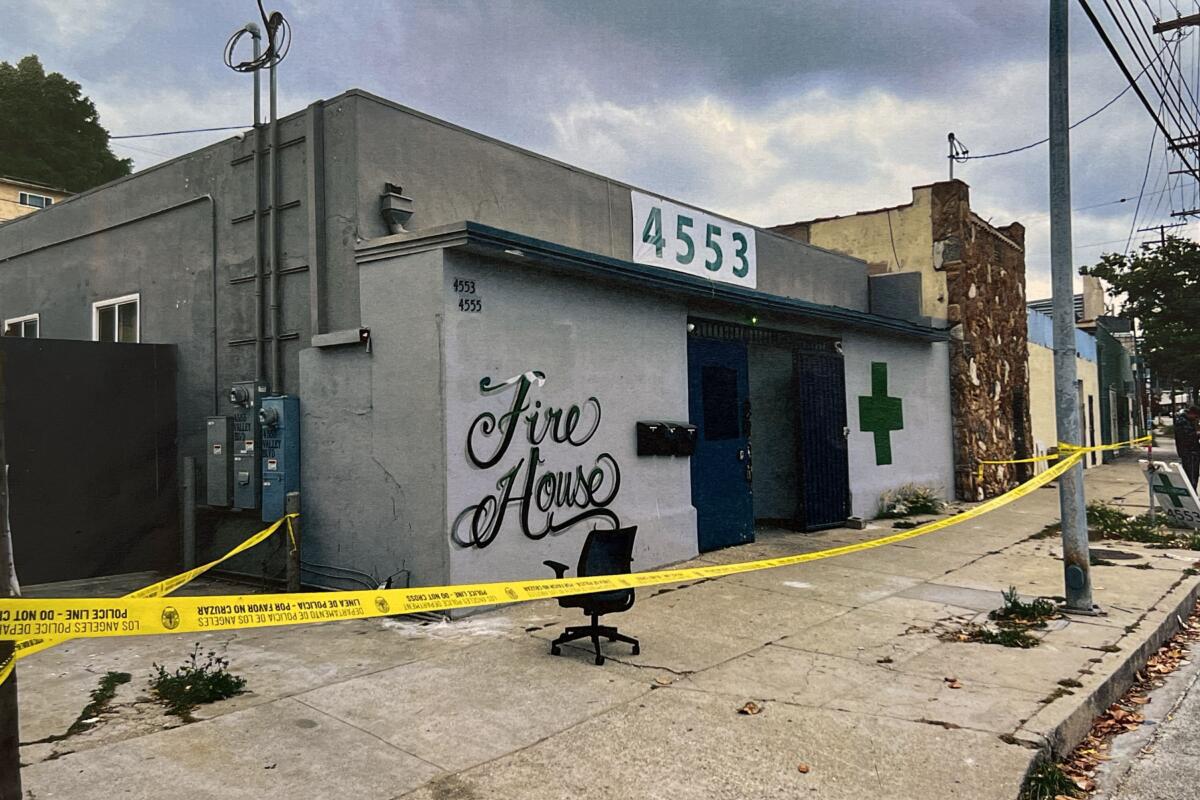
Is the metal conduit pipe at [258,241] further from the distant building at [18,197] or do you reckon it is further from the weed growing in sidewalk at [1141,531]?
the distant building at [18,197]

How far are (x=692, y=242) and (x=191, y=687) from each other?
338 inches

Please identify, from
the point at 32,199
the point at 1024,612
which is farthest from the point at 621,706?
the point at 32,199

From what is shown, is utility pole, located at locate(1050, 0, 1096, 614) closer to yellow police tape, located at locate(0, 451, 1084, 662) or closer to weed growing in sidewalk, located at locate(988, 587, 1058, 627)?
weed growing in sidewalk, located at locate(988, 587, 1058, 627)

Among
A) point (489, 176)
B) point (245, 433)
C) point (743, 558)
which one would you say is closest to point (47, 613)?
point (245, 433)

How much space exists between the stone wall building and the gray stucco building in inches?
223

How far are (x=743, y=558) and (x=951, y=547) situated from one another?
3.19 m

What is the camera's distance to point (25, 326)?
1202 centimetres

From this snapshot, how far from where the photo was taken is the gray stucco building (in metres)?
7.01

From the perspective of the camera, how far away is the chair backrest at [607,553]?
568 cm

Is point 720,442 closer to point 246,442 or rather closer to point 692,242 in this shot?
point 692,242

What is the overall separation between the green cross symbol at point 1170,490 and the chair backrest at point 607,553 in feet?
32.3

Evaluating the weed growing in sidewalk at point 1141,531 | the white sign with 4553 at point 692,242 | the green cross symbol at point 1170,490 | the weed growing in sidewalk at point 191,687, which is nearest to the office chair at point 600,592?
the weed growing in sidewalk at point 191,687

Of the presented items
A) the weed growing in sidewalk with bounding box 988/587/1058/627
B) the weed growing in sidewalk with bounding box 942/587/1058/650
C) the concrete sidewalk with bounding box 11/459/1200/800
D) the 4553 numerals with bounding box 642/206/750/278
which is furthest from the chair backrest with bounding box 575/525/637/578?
the 4553 numerals with bounding box 642/206/750/278

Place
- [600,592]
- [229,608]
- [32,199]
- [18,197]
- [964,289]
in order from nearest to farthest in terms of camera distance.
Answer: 1. [229,608]
2. [600,592]
3. [964,289]
4. [18,197]
5. [32,199]
